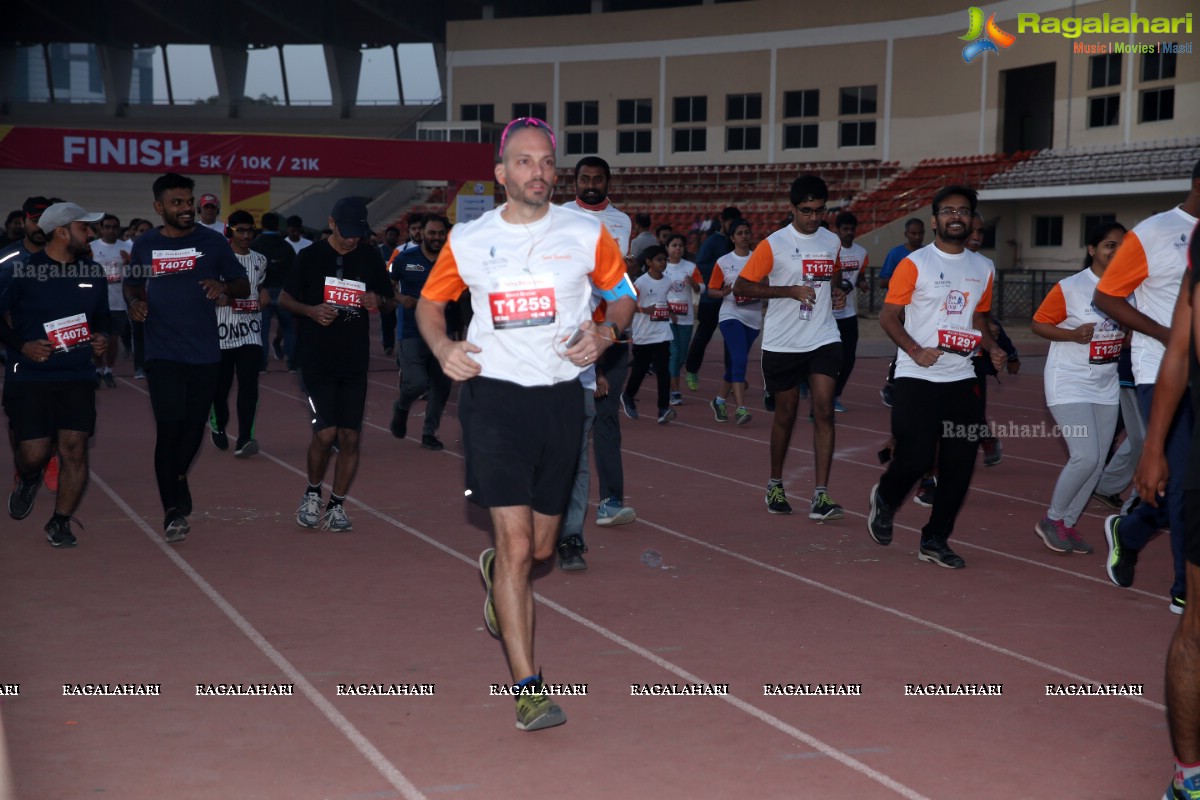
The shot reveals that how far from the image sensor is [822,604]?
6.31 metres

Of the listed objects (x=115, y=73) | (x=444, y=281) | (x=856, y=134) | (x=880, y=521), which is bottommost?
(x=880, y=521)

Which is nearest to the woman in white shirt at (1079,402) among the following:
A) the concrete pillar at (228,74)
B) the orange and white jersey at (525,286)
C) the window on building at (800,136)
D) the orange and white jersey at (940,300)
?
the orange and white jersey at (940,300)

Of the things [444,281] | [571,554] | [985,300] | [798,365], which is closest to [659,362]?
[798,365]

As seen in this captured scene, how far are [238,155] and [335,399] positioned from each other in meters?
23.0

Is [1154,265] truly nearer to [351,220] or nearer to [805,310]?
[805,310]

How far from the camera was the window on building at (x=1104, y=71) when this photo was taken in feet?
112

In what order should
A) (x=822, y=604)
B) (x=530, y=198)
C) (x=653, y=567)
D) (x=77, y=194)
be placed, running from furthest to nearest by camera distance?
(x=77, y=194) < (x=653, y=567) < (x=822, y=604) < (x=530, y=198)

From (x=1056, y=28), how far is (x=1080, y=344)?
30384 mm

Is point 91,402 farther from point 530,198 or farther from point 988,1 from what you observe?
point 988,1

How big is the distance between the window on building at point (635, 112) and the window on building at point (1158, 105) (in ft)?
52.6

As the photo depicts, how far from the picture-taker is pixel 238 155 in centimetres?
2948

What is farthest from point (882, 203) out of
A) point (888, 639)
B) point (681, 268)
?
point (888, 639)

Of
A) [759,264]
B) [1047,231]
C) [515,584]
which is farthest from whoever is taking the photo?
[1047,231]

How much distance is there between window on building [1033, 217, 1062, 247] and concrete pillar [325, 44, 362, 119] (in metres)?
26.5
